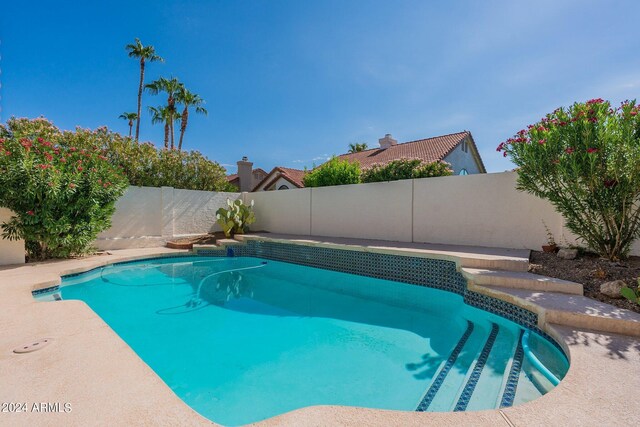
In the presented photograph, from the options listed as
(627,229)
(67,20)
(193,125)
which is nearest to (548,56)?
(627,229)

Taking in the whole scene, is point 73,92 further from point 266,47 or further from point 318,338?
point 318,338

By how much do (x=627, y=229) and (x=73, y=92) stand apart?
21556mm

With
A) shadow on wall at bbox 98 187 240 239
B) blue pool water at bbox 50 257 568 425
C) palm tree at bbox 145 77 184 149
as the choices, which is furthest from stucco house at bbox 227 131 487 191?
blue pool water at bbox 50 257 568 425

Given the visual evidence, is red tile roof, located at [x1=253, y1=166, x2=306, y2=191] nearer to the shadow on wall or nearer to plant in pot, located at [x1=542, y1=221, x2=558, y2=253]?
the shadow on wall

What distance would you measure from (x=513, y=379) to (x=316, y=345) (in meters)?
2.29

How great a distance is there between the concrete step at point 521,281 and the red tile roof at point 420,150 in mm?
10521

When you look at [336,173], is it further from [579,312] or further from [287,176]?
[287,176]

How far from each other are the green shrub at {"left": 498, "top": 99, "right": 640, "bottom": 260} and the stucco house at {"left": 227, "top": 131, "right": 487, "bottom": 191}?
9165 mm

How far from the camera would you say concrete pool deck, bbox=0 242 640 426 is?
5.81 feet

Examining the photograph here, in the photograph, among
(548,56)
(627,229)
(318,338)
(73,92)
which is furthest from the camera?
(73,92)

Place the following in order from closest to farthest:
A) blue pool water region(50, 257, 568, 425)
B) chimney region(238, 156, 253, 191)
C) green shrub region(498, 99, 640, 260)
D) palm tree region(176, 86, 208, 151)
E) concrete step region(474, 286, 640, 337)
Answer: blue pool water region(50, 257, 568, 425) → concrete step region(474, 286, 640, 337) → green shrub region(498, 99, 640, 260) → palm tree region(176, 86, 208, 151) → chimney region(238, 156, 253, 191)

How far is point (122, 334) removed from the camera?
13.7 feet

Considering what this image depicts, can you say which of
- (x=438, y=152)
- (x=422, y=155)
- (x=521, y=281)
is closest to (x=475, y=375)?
(x=521, y=281)

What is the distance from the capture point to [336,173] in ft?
37.0
